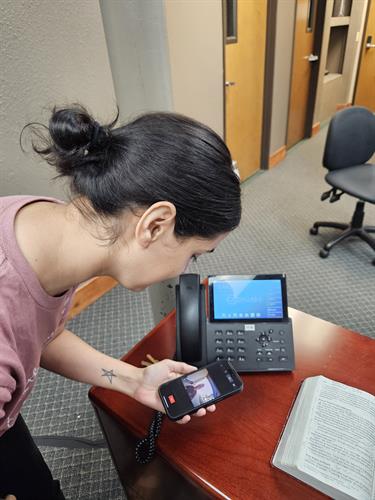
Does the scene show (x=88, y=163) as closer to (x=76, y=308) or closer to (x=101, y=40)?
(x=101, y=40)

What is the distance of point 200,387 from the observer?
0.59 m

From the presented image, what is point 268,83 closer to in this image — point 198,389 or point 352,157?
point 352,157

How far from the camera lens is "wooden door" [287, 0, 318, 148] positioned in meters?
3.18

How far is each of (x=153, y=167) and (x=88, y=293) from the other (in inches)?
56.9

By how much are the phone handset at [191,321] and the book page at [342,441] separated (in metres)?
0.23

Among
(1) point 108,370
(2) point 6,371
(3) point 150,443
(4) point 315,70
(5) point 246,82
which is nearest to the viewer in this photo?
(2) point 6,371

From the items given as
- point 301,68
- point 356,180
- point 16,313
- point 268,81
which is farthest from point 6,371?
point 301,68

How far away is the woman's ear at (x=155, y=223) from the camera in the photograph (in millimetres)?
469

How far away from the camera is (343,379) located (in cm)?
65

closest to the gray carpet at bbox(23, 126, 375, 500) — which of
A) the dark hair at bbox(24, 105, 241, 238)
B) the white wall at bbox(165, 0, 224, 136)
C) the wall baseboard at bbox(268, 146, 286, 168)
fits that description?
the wall baseboard at bbox(268, 146, 286, 168)

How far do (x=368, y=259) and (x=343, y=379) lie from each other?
1610 mm

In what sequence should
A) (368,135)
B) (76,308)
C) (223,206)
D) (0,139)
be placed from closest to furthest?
(223,206), (0,139), (76,308), (368,135)

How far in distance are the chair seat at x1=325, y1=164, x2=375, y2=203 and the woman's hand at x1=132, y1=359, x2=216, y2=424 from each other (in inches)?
61.3

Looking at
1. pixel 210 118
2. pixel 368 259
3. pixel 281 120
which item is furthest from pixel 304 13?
pixel 368 259
